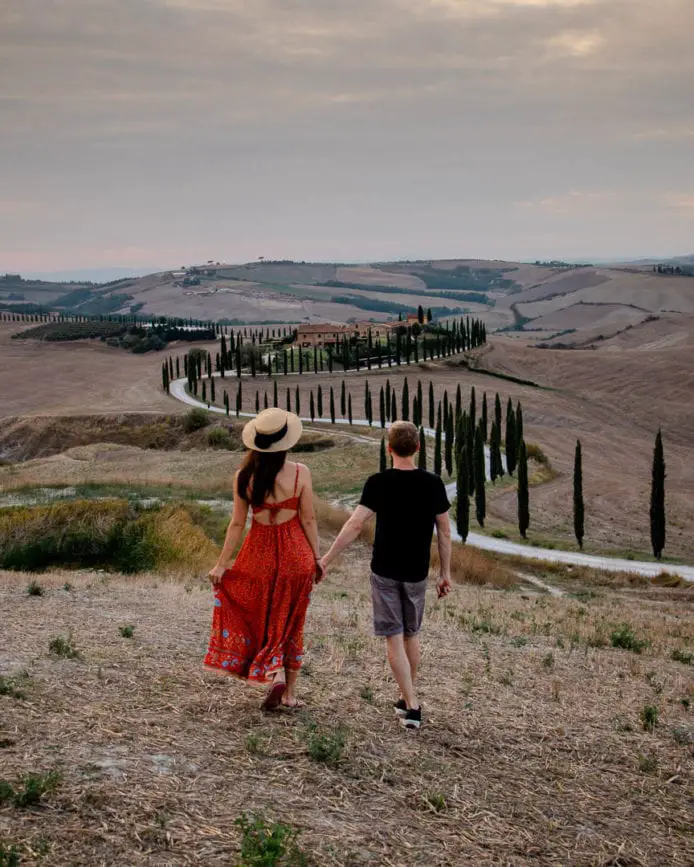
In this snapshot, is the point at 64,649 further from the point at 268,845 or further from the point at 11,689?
the point at 268,845

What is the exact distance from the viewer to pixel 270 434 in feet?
30.0

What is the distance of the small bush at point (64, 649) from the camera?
11.0 metres

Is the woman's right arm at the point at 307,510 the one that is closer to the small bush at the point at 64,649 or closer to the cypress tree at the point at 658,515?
the small bush at the point at 64,649

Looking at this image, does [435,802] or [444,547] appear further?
[444,547]

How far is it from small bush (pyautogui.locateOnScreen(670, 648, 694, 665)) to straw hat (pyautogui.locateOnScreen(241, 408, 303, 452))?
9374 mm

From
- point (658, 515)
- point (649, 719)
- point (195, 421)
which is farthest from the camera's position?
point (195, 421)

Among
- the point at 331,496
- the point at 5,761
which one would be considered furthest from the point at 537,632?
the point at 331,496

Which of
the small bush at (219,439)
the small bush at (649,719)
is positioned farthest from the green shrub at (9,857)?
the small bush at (219,439)

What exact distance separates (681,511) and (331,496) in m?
26.6

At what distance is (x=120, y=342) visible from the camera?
185 metres

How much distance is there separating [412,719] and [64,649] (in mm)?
4347

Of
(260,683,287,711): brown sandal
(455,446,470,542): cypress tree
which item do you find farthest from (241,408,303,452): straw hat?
(455,446,470,542): cypress tree

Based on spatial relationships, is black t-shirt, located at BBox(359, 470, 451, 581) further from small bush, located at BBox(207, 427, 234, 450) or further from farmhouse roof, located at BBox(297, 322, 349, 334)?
farmhouse roof, located at BBox(297, 322, 349, 334)

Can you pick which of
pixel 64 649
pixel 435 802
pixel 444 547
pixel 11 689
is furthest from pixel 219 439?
pixel 435 802
